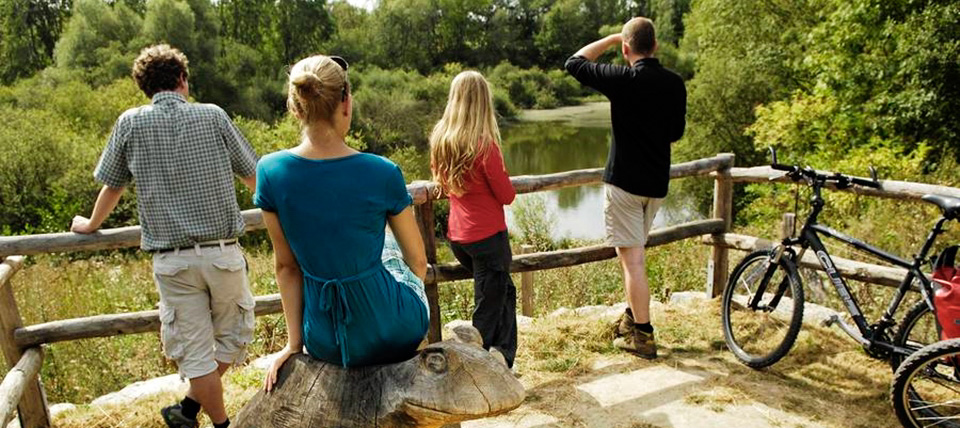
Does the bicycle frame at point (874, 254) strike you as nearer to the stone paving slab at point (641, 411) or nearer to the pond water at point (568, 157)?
the stone paving slab at point (641, 411)

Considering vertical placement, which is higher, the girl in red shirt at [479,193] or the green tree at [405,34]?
the green tree at [405,34]

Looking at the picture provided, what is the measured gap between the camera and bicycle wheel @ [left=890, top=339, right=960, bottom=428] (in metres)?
2.96

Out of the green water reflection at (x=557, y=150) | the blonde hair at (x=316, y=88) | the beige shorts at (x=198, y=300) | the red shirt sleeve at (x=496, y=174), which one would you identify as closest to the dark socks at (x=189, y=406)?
the beige shorts at (x=198, y=300)

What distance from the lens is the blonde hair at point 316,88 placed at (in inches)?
71.2

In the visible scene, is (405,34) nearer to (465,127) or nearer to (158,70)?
(465,127)

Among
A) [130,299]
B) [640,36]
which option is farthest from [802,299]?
[130,299]

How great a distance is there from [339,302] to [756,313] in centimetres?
328

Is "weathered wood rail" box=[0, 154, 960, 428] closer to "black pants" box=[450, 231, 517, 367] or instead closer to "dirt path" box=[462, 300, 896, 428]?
"black pants" box=[450, 231, 517, 367]

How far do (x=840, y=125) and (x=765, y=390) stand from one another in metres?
11.7

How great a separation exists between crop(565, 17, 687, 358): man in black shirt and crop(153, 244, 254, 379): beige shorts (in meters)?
2.13

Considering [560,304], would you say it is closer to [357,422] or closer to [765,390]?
[765,390]

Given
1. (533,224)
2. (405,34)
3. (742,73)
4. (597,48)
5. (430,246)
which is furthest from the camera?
(405,34)

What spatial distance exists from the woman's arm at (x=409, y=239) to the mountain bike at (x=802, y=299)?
2.52 m

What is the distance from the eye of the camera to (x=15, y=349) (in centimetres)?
345
